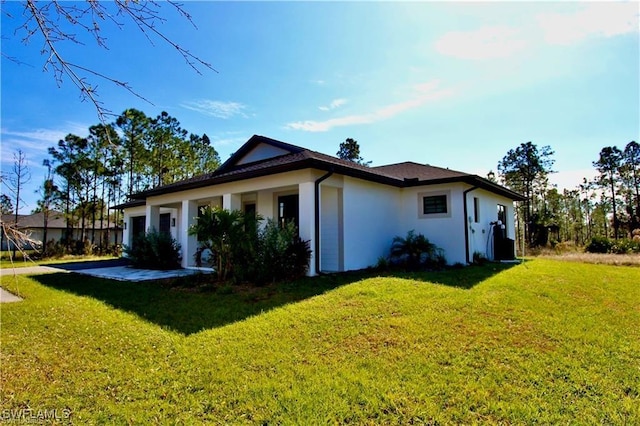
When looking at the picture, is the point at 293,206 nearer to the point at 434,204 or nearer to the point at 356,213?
the point at 356,213

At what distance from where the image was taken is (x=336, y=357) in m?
4.24

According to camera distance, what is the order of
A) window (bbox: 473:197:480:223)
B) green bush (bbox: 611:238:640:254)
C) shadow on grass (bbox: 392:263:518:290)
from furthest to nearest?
green bush (bbox: 611:238:640:254) < window (bbox: 473:197:480:223) < shadow on grass (bbox: 392:263:518:290)

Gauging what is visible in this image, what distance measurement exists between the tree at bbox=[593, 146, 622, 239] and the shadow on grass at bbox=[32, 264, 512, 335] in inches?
1133

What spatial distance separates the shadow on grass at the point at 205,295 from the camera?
19.8 feet

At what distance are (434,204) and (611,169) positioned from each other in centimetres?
2854

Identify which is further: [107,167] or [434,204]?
[107,167]

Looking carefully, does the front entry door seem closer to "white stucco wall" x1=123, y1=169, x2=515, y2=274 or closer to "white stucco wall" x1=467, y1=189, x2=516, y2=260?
"white stucco wall" x1=123, y1=169, x2=515, y2=274

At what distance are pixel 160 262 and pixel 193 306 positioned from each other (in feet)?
22.9

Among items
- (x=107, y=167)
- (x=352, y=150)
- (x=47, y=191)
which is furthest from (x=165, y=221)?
(x=352, y=150)

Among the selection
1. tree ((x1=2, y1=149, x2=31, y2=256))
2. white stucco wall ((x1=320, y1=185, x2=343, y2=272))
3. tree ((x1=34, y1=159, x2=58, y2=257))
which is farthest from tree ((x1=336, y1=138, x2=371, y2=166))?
tree ((x1=2, y1=149, x2=31, y2=256))

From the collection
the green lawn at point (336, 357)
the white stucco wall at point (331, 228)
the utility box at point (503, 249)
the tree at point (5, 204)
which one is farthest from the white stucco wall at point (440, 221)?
the tree at point (5, 204)

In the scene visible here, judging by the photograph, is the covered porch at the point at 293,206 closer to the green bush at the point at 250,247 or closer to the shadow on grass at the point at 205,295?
the green bush at the point at 250,247

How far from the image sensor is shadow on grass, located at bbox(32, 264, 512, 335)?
6043 mm

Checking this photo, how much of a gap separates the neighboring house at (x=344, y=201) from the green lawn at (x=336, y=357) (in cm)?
325
